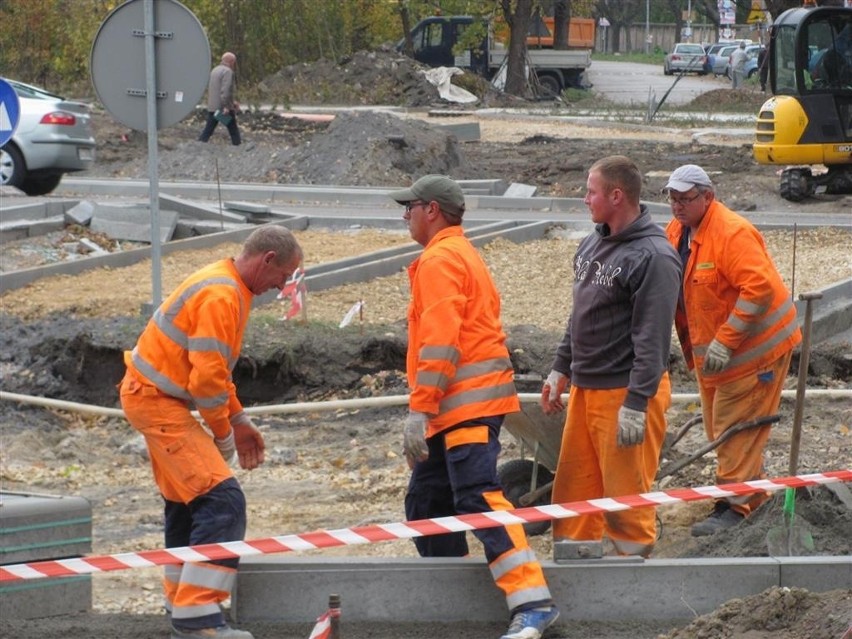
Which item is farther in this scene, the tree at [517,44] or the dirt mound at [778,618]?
the tree at [517,44]

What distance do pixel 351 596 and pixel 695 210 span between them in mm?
2569

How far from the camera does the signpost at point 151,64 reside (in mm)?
9438

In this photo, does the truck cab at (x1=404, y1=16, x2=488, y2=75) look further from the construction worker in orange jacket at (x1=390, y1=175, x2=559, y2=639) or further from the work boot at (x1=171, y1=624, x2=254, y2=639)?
the work boot at (x1=171, y1=624, x2=254, y2=639)

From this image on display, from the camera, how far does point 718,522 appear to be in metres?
7.00

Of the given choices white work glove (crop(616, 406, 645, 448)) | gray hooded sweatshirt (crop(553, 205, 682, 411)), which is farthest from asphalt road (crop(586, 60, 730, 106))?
white work glove (crop(616, 406, 645, 448))

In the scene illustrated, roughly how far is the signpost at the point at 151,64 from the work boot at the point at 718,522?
4.44 metres

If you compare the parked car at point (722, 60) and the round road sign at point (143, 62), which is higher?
the parked car at point (722, 60)

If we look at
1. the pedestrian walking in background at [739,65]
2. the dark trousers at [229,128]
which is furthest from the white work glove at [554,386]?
the pedestrian walking in background at [739,65]

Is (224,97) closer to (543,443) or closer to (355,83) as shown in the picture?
(355,83)

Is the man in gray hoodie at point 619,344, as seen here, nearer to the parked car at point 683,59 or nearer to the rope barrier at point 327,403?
the rope barrier at point 327,403

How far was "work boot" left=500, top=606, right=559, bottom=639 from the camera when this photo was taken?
5320 mm

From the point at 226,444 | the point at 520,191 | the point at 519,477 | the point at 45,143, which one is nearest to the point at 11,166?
the point at 45,143

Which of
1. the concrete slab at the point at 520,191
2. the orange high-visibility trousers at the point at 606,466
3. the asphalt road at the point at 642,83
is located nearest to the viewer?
the orange high-visibility trousers at the point at 606,466

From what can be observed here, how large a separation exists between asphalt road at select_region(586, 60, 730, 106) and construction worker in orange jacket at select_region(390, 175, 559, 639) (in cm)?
3917
